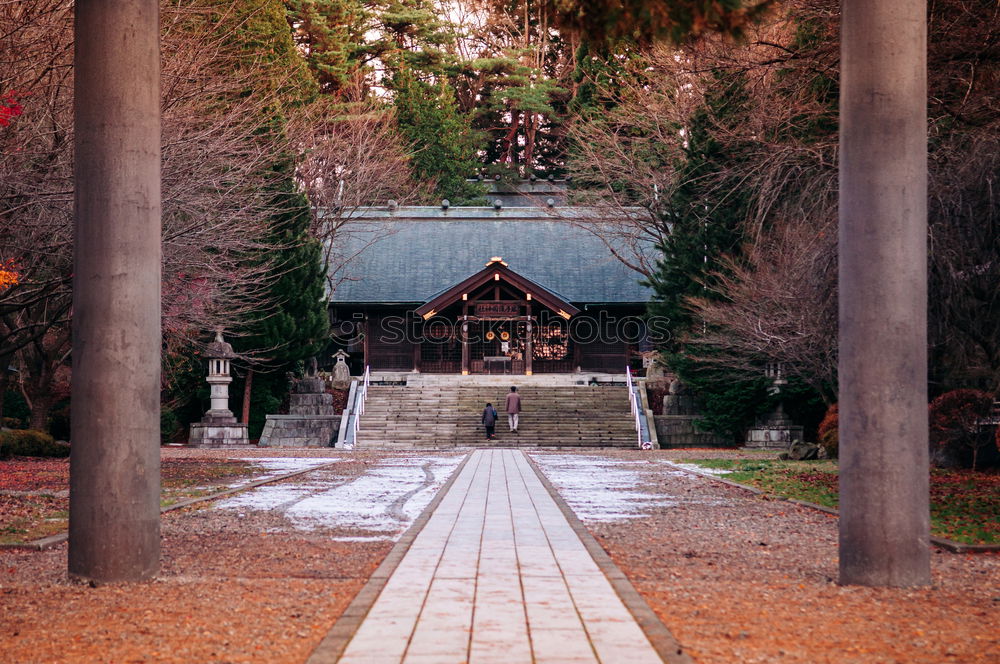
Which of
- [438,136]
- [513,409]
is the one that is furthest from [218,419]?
[438,136]

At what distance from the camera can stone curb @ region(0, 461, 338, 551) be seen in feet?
33.1

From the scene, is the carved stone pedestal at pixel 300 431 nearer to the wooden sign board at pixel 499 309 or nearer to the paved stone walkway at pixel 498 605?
the wooden sign board at pixel 499 309

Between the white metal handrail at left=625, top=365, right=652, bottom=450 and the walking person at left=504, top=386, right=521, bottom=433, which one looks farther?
the walking person at left=504, top=386, right=521, bottom=433

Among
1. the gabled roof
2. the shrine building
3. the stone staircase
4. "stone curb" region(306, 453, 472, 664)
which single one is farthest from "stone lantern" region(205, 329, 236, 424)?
"stone curb" region(306, 453, 472, 664)

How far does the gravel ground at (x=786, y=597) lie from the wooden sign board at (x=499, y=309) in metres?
31.2

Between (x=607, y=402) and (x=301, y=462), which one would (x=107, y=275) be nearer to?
(x=301, y=462)

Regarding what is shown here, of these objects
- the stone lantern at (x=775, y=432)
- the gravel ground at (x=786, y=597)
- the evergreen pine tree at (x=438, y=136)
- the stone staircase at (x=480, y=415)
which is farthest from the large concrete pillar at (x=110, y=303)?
the evergreen pine tree at (x=438, y=136)

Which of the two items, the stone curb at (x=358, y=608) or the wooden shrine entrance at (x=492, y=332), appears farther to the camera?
the wooden shrine entrance at (x=492, y=332)

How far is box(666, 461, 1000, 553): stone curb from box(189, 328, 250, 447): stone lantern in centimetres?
1579

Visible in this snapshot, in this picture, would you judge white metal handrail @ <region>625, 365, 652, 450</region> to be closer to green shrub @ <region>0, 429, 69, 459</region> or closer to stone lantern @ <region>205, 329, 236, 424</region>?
stone lantern @ <region>205, 329, 236, 424</region>

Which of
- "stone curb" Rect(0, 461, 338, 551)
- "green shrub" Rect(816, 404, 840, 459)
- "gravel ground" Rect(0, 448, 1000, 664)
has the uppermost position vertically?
"green shrub" Rect(816, 404, 840, 459)

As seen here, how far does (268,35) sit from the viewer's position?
138ft

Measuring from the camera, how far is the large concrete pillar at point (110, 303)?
8258 mm

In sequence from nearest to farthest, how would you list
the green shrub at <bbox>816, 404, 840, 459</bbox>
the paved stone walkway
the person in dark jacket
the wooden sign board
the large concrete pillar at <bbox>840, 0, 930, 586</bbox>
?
1. the paved stone walkway
2. the large concrete pillar at <bbox>840, 0, 930, 586</bbox>
3. the green shrub at <bbox>816, 404, 840, 459</bbox>
4. the person in dark jacket
5. the wooden sign board
